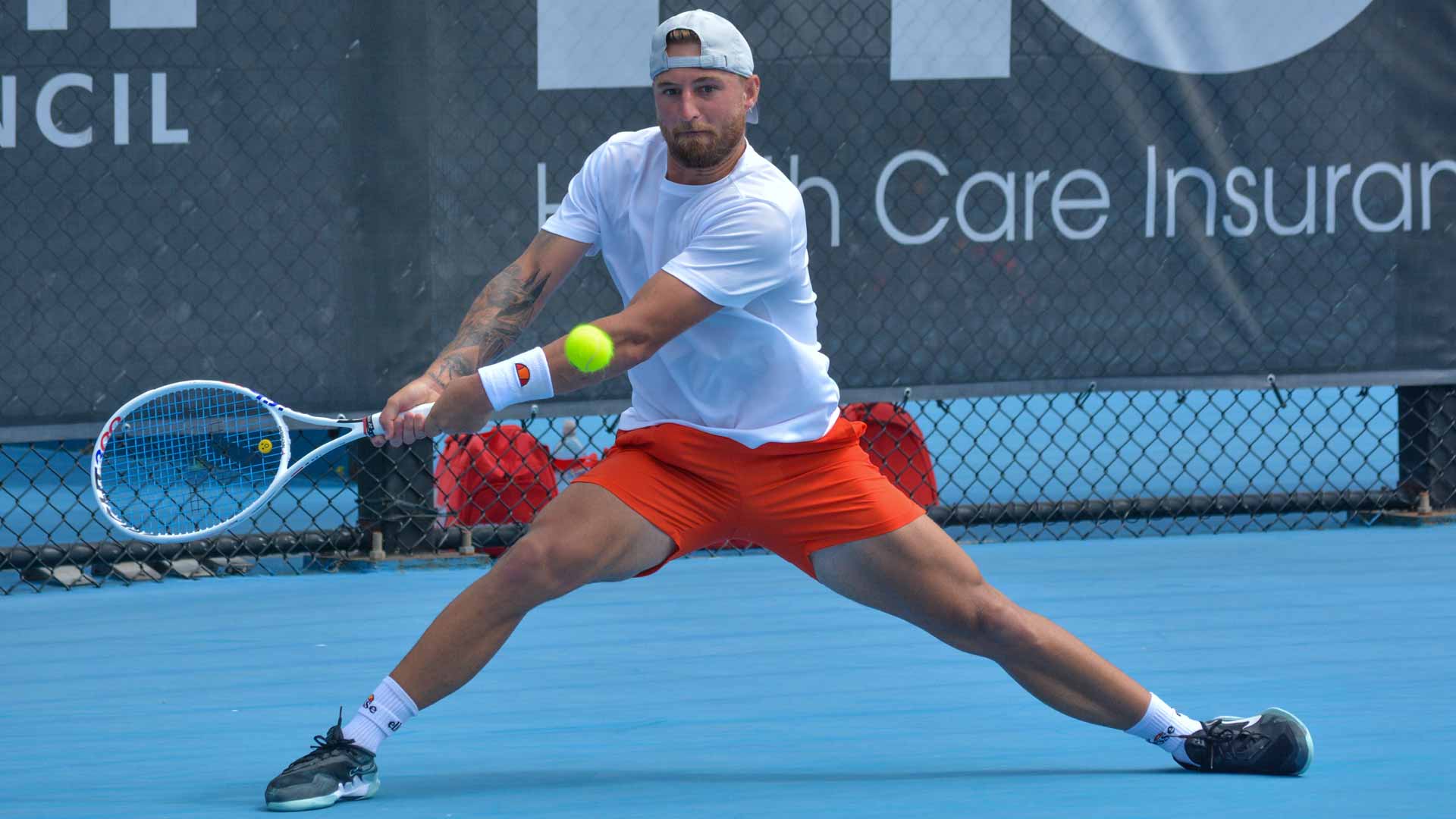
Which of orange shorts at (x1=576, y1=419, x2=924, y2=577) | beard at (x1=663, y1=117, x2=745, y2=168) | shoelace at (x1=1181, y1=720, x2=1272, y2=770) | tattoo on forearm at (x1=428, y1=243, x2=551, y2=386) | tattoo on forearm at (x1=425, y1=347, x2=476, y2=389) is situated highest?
beard at (x1=663, y1=117, x2=745, y2=168)

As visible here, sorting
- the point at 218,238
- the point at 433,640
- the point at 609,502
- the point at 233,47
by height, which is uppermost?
the point at 233,47

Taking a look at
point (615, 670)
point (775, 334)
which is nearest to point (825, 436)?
point (775, 334)

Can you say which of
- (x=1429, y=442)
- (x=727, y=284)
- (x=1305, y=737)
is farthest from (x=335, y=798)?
(x=1429, y=442)

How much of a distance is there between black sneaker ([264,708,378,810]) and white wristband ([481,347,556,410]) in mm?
615

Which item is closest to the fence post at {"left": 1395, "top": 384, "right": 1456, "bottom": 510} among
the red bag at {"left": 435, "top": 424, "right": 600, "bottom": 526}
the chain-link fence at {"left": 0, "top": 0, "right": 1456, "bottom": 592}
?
the chain-link fence at {"left": 0, "top": 0, "right": 1456, "bottom": 592}

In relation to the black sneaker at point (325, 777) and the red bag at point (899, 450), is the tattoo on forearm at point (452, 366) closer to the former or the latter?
the black sneaker at point (325, 777)

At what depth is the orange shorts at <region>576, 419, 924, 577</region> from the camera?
3.21 metres

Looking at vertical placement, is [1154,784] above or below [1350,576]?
below

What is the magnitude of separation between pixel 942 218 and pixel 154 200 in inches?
87.8

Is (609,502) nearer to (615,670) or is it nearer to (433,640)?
(433,640)

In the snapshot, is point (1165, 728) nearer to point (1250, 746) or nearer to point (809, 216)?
point (1250, 746)

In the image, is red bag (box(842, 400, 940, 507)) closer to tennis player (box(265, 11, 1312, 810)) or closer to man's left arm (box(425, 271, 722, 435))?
tennis player (box(265, 11, 1312, 810))

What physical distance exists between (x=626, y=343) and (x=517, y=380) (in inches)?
7.2

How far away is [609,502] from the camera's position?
3.17m
